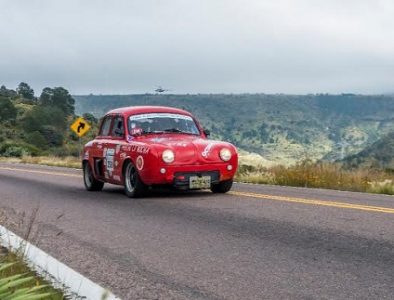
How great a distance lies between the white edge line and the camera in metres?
4.39

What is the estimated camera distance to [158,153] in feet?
34.6

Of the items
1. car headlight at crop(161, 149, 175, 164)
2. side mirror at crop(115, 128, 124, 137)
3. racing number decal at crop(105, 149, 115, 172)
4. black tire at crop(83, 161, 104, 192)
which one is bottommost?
black tire at crop(83, 161, 104, 192)

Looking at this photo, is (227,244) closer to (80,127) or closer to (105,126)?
(105,126)

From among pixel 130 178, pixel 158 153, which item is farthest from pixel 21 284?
pixel 130 178

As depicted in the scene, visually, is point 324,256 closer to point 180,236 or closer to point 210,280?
point 210,280

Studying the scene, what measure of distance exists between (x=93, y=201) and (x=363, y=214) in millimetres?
4797

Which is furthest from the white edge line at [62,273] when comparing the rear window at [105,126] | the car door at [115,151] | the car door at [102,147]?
the rear window at [105,126]

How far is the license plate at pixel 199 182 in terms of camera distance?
1075 cm

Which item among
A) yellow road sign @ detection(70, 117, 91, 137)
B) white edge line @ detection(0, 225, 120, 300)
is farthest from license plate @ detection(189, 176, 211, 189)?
yellow road sign @ detection(70, 117, 91, 137)

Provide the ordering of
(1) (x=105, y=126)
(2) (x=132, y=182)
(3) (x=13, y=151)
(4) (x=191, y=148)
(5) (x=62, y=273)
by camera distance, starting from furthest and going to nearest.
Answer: (3) (x=13, y=151) < (1) (x=105, y=126) < (2) (x=132, y=182) < (4) (x=191, y=148) < (5) (x=62, y=273)

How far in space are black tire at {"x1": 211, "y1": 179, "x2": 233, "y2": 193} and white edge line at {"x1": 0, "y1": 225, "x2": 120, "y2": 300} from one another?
5.60m

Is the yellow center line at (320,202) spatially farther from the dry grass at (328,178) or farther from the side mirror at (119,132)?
the dry grass at (328,178)

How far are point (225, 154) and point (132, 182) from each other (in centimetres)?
170

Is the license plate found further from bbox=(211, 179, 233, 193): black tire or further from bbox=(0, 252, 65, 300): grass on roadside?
bbox=(0, 252, 65, 300): grass on roadside
